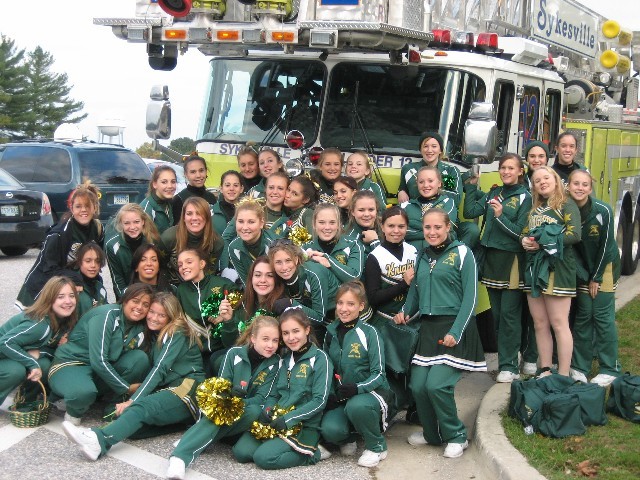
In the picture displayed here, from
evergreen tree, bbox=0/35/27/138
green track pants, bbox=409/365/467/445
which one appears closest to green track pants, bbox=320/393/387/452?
green track pants, bbox=409/365/467/445

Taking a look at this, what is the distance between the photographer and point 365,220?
784 cm

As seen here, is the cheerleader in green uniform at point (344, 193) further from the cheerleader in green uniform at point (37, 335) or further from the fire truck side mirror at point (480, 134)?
the cheerleader in green uniform at point (37, 335)

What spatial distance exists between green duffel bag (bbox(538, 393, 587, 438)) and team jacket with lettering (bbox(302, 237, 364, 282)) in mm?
1608

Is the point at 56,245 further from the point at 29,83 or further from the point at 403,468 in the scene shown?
the point at 29,83

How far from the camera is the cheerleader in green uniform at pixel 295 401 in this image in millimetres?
6500

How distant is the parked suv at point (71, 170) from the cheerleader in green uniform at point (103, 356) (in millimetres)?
9206

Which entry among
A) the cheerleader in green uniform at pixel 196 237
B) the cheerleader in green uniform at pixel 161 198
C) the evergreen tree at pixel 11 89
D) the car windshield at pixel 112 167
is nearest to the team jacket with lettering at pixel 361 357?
the cheerleader in green uniform at pixel 196 237

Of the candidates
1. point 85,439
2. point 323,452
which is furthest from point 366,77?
point 85,439

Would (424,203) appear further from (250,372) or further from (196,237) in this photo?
(250,372)

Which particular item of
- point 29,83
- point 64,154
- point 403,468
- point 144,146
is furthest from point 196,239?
point 29,83

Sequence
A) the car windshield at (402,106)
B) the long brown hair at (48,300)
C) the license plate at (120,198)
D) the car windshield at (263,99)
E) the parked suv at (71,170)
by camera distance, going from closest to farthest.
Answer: the long brown hair at (48,300) → the car windshield at (402,106) → the car windshield at (263,99) → the parked suv at (71,170) → the license plate at (120,198)

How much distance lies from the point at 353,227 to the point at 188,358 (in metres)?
1.61

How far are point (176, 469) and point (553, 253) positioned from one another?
3257 mm

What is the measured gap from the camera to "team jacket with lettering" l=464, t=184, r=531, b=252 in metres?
8.21
